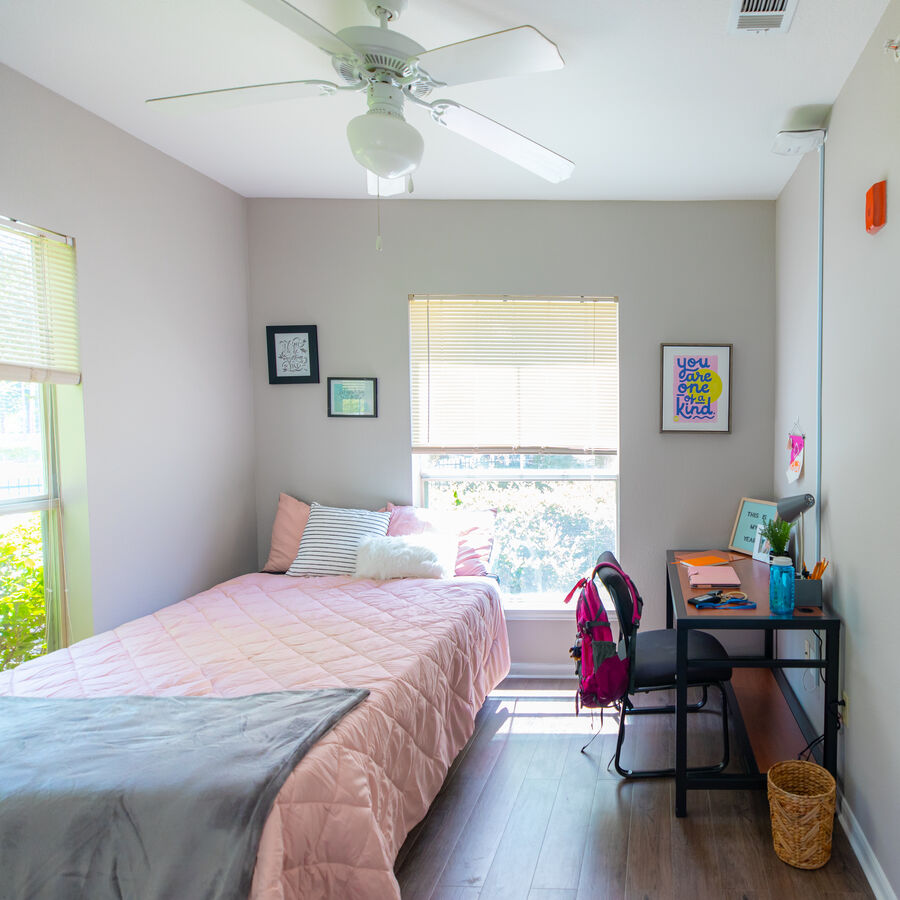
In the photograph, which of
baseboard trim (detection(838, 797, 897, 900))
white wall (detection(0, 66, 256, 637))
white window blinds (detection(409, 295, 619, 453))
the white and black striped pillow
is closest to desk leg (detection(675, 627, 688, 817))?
baseboard trim (detection(838, 797, 897, 900))

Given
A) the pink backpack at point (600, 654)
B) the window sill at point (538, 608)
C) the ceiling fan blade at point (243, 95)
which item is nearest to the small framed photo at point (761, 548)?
the window sill at point (538, 608)

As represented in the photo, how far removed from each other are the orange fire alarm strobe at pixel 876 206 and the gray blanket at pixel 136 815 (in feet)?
7.26

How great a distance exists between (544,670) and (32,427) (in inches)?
108

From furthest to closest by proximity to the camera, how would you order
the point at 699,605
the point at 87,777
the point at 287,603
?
the point at 287,603, the point at 699,605, the point at 87,777

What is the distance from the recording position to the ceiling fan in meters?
1.61

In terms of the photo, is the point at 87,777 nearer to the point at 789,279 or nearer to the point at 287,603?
the point at 287,603

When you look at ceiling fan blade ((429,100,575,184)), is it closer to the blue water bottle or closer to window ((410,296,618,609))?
window ((410,296,618,609))

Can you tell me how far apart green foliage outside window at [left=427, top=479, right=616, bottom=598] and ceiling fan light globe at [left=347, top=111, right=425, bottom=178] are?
2.14 m

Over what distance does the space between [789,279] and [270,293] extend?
2.75m

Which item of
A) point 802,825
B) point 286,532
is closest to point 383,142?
point 286,532

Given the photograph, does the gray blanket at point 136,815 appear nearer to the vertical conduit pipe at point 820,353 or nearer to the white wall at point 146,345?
the white wall at point 146,345

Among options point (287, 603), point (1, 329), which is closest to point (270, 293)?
point (1, 329)

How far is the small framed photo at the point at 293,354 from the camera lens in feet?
12.0

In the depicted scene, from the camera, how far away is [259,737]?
5.16 feet
